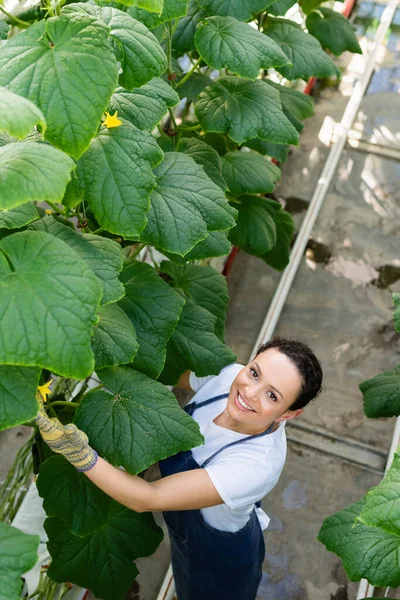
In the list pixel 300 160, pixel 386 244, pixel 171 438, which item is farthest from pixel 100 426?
pixel 300 160

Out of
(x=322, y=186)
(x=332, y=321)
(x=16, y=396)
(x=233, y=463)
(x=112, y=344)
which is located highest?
(x=16, y=396)

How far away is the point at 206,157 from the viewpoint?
214 cm

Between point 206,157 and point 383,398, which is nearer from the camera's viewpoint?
point 206,157

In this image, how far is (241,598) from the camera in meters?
2.23

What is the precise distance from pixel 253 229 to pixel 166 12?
43.2 inches

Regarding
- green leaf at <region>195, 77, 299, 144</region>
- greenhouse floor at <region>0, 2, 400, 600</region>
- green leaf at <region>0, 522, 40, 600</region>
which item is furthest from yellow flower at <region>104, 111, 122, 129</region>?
greenhouse floor at <region>0, 2, 400, 600</region>

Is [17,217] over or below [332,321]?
over

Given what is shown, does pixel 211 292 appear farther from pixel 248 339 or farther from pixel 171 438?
pixel 248 339

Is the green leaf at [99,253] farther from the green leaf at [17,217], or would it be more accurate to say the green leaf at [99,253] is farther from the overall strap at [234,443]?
the overall strap at [234,443]

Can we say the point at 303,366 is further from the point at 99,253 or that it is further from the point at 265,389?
the point at 99,253

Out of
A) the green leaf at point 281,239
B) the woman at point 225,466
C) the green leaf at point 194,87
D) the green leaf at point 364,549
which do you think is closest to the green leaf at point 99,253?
the woman at point 225,466

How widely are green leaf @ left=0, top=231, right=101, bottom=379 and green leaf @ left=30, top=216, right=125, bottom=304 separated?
0.58 ft

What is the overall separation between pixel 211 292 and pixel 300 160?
6.56 ft

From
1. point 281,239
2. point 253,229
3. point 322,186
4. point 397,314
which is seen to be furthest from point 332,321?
point 397,314
